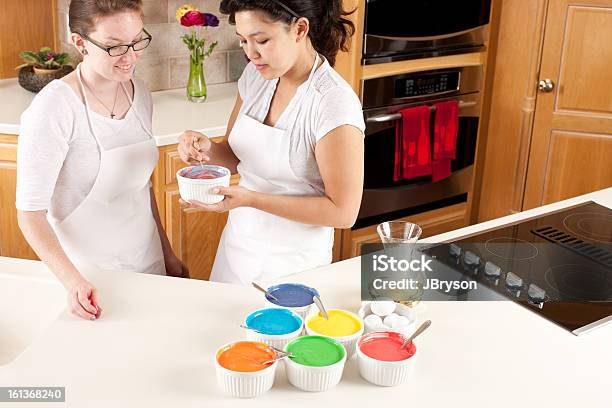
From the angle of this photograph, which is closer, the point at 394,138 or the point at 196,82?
the point at 196,82

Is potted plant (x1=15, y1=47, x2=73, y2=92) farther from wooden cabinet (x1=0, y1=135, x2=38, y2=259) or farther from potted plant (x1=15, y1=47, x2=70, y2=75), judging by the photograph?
wooden cabinet (x1=0, y1=135, x2=38, y2=259)

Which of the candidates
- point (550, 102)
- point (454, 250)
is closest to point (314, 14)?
point (454, 250)

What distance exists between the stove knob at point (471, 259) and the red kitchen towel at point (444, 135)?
1783mm

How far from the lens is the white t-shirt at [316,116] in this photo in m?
1.99

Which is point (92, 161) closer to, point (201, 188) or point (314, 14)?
point (201, 188)

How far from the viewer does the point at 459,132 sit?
12.9 ft

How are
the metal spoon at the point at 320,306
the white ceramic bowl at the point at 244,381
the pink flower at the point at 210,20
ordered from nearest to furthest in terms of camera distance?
the white ceramic bowl at the point at 244,381 < the metal spoon at the point at 320,306 < the pink flower at the point at 210,20

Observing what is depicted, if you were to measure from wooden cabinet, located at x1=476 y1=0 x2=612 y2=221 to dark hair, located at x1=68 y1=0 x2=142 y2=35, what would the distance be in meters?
2.45

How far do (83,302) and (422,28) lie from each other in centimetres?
234

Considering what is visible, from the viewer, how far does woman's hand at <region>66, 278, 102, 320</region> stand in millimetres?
1705

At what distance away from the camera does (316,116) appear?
6.64 feet

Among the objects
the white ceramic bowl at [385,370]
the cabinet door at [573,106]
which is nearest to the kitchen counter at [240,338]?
the white ceramic bowl at [385,370]

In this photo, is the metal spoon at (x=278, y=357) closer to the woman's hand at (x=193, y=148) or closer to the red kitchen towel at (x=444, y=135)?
the woman's hand at (x=193, y=148)

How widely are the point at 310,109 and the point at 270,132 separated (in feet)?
0.45
